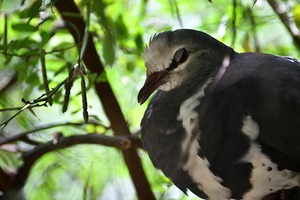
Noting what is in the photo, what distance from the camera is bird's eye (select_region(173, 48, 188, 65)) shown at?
95 cm

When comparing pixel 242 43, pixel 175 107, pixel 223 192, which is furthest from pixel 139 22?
pixel 223 192

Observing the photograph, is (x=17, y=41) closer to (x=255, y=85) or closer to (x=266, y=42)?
(x=255, y=85)

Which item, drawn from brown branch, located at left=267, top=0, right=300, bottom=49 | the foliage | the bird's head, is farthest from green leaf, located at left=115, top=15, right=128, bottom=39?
brown branch, located at left=267, top=0, right=300, bottom=49

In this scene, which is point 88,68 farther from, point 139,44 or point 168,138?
point 168,138

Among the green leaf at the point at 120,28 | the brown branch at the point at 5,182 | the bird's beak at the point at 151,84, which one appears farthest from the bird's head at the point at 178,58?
the brown branch at the point at 5,182

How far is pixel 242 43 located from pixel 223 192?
1.31 feet

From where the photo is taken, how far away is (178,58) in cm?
95

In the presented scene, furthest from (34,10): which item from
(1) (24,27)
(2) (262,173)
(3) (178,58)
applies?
(2) (262,173)

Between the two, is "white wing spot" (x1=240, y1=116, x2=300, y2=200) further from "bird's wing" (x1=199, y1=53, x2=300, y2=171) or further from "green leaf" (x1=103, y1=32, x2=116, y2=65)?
"green leaf" (x1=103, y1=32, x2=116, y2=65)

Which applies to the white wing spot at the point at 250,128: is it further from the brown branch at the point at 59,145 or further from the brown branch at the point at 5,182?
the brown branch at the point at 5,182

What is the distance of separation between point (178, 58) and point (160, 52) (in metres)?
0.03

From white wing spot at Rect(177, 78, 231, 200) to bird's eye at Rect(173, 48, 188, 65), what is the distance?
0.19 feet

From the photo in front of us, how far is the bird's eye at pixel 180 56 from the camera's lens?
95 cm

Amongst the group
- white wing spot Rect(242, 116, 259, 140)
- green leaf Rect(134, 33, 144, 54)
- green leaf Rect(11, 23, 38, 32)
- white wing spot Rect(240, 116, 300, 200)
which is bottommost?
white wing spot Rect(240, 116, 300, 200)
